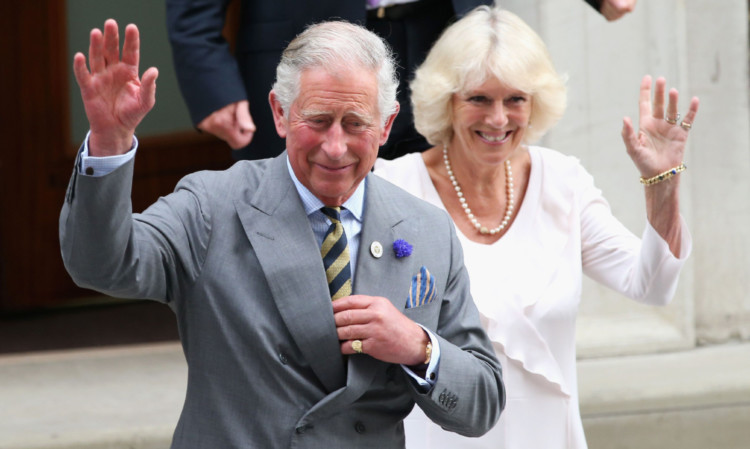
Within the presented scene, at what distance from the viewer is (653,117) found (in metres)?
2.60

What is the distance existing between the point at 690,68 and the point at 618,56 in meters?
0.38

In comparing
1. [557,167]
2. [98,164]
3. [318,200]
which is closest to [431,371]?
[318,200]

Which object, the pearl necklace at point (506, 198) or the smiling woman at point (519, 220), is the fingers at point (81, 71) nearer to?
the smiling woman at point (519, 220)

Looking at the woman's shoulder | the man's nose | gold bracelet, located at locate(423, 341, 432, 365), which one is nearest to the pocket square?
gold bracelet, located at locate(423, 341, 432, 365)

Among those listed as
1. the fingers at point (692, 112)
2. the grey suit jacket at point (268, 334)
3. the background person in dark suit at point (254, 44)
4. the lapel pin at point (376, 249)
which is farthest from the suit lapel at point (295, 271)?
the background person in dark suit at point (254, 44)

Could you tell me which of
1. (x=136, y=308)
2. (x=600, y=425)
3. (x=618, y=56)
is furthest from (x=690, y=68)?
(x=136, y=308)

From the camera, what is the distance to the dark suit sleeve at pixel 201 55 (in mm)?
3107

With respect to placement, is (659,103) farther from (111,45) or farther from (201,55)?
(111,45)

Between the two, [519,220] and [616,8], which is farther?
[616,8]

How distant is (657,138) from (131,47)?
1.36m

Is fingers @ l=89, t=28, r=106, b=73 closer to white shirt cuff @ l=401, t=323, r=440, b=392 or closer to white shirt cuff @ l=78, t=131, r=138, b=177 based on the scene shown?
white shirt cuff @ l=78, t=131, r=138, b=177

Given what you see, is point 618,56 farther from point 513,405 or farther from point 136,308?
point 136,308

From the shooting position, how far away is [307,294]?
1.94 m

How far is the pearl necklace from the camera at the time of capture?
2998 millimetres
